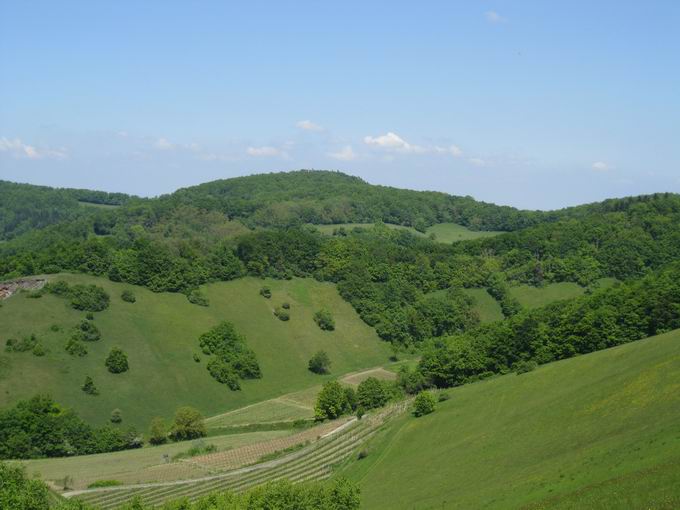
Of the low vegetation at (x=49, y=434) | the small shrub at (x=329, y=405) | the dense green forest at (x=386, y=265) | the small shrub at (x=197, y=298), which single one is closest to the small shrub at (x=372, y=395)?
the small shrub at (x=329, y=405)

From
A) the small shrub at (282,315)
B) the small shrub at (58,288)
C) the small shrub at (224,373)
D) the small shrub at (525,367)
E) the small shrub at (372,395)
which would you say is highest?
the small shrub at (58,288)

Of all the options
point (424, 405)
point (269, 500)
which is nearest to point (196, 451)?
point (424, 405)

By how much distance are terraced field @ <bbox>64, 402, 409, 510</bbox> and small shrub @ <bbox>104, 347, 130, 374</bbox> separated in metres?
39.9

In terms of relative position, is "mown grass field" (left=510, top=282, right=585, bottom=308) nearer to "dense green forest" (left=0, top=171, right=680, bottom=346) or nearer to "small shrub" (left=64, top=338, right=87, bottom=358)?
"dense green forest" (left=0, top=171, right=680, bottom=346)

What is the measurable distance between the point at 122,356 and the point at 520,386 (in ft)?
225

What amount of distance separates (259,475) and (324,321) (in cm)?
8306

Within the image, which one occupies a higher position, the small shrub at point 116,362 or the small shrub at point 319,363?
the small shrub at point 116,362

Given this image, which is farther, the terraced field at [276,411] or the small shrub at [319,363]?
the small shrub at [319,363]

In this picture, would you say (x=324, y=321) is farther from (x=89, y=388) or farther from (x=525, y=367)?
(x=525, y=367)

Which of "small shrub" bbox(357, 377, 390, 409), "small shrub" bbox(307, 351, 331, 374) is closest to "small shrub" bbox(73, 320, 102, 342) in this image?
"small shrub" bbox(307, 351, 331, 374)

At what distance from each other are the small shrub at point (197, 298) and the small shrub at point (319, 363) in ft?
81.5

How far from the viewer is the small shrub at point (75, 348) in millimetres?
126019

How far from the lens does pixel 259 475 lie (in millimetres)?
79375

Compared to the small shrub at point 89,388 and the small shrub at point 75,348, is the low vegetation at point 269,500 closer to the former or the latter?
the small shrub at point 89,388
